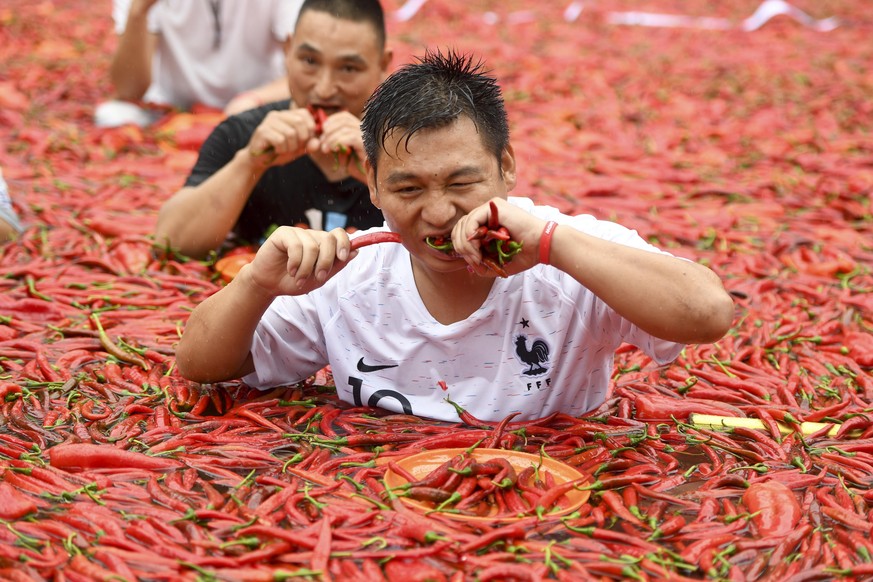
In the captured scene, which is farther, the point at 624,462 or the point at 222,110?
the point at 222,110

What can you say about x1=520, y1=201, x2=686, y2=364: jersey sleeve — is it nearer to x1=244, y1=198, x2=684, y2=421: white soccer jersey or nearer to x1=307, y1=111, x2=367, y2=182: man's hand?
x1=244, y1=198, x2=684, y2=421: white soccer jersey

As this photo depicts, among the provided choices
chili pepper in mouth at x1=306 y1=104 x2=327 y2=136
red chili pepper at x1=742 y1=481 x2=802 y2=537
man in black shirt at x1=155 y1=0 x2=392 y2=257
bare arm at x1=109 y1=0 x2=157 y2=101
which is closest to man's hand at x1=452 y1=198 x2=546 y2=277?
red chili pepper at x1=742 y1=481 x2=802 y2=537

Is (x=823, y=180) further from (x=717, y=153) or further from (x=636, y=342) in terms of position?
(x=636, y=342)

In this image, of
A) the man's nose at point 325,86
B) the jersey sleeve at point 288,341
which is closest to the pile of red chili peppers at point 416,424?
the jersey sleeve at point 288,341

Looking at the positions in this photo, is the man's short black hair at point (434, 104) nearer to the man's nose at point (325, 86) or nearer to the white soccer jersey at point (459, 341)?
the white soccer jersey at point (459, 341)

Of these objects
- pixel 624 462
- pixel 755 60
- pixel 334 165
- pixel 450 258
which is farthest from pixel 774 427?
pixel 755 60

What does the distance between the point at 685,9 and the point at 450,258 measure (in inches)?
459

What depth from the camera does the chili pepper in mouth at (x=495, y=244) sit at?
9.18 ft

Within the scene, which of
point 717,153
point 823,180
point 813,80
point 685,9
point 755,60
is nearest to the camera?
point 823,180

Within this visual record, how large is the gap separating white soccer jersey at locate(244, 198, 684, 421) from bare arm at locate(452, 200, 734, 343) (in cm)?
17

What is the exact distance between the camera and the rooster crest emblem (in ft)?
10.4

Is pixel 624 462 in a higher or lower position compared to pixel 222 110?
lower

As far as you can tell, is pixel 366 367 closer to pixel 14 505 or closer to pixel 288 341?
pixel 288 341

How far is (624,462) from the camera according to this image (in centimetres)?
312
